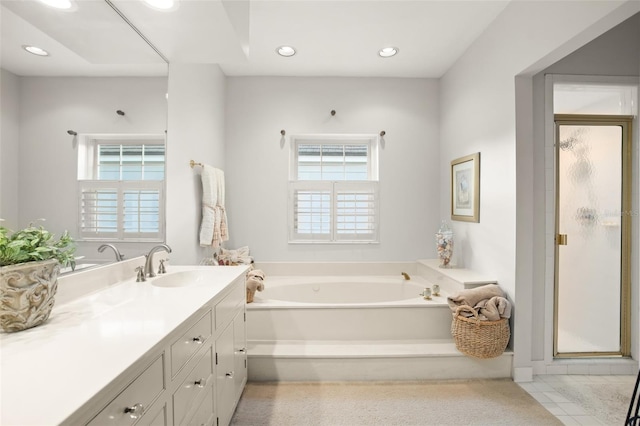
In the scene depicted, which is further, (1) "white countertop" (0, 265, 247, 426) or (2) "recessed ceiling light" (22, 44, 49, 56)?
(2) "recessed ceiling light" (22, 44, 49, 56)

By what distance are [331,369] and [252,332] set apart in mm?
652

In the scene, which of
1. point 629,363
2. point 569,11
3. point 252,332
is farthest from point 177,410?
point 629,363

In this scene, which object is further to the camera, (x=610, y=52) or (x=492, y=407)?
(x=610, y=52)

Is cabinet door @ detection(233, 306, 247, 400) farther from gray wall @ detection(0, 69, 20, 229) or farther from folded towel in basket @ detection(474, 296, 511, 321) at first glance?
folded towel in basket @ detection(474, 296, 511, 321)

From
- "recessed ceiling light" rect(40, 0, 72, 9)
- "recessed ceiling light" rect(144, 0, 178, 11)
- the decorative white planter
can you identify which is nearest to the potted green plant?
the decorative white planter

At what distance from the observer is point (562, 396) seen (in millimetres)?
2043

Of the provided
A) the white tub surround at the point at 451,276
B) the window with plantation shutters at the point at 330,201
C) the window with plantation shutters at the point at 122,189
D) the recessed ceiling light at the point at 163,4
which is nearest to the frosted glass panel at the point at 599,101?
the white tub surround at the point at 451,276

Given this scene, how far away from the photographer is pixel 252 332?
2400mm

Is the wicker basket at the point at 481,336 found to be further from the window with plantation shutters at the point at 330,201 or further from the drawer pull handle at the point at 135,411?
the drawer pull handle at the point at 135,411

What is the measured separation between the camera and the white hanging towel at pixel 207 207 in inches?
102

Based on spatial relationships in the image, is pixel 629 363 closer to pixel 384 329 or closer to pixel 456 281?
pixel 456 281

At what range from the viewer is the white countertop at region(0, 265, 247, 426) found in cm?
61

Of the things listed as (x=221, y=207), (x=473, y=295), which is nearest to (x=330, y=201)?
(x=221, y=207)

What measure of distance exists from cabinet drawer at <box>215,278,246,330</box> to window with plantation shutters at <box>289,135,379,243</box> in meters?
1.42
